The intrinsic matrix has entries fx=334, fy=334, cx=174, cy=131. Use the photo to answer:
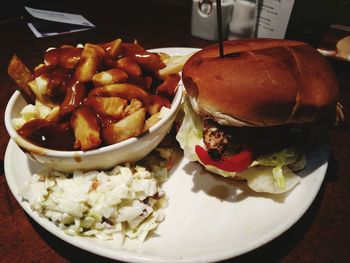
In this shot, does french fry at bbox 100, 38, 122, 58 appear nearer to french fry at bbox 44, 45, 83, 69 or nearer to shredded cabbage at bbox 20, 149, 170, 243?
french fry at bbox 44, 45, 83, 69

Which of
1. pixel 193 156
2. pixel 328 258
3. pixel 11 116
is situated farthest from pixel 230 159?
pixel 11 116

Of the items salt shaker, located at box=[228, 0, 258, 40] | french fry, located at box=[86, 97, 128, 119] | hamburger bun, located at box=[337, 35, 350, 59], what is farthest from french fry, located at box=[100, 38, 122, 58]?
hamburger bun, located at box=[337, 35, 350, 59]

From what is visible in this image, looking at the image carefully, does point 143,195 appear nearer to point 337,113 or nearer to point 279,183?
point 279,183

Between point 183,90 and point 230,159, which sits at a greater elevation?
point 183,90

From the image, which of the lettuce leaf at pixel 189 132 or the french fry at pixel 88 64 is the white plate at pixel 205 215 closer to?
the lettuce leaf at pixel 189 132

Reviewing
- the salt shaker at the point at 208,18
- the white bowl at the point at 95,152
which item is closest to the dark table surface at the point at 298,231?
the white bowl at the point at 95,152
